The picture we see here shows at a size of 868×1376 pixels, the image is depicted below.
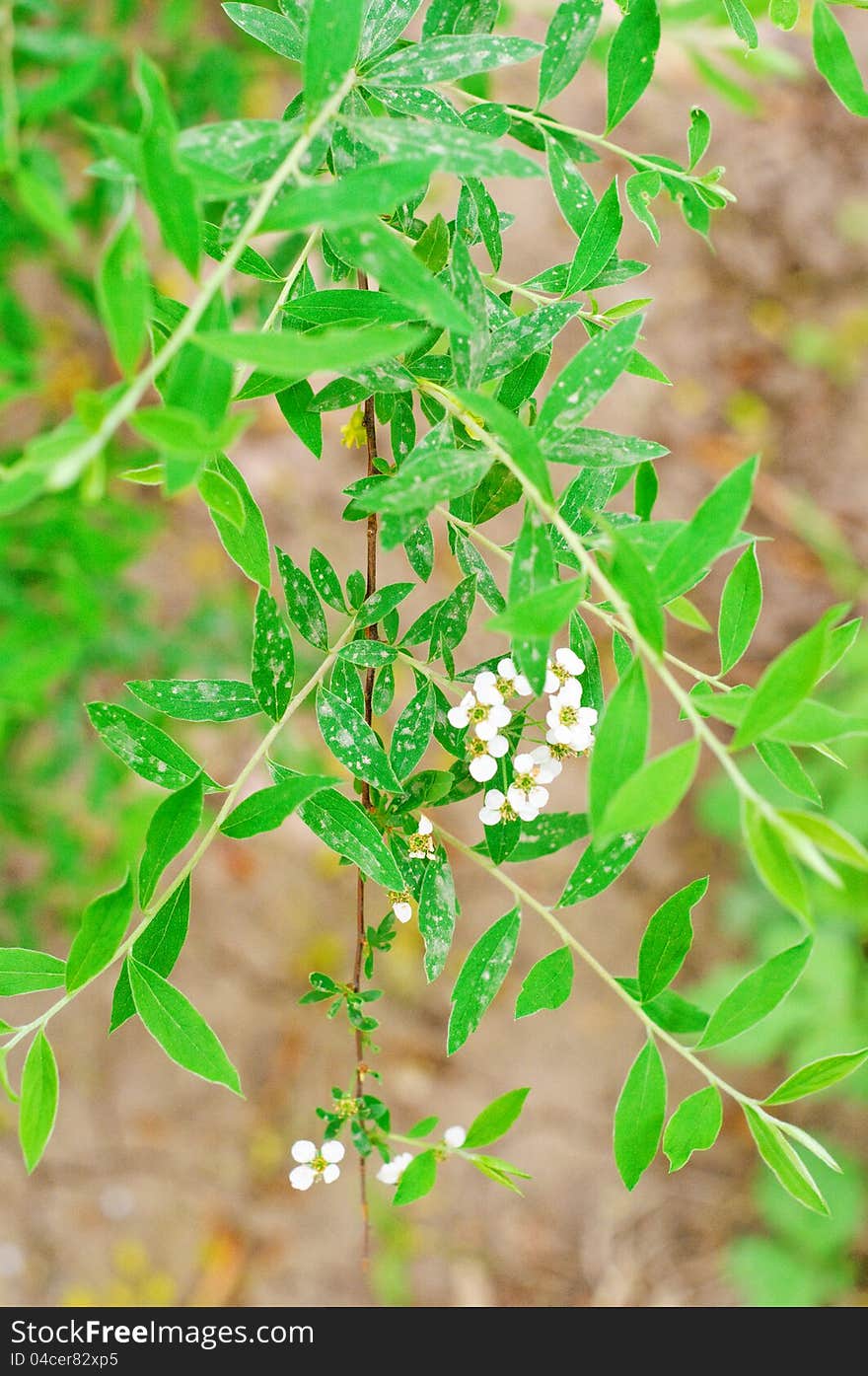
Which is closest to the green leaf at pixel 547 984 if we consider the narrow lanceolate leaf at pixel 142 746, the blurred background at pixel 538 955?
the narrow lanceolate leaf at pixel 142 746

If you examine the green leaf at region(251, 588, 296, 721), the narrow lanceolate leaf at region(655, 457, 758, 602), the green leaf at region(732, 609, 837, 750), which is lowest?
the green leaf at region(251, 588, 296, 721)

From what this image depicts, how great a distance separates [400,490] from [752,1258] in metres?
2.05

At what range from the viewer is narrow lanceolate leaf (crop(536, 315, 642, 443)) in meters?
0.46

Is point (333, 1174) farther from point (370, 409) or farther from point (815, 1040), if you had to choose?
point (815, 1040)

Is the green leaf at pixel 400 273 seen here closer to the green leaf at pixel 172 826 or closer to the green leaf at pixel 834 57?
the green leaf at pixel 172 826

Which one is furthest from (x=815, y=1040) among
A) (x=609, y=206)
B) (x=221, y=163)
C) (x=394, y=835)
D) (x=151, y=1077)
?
(x=221, y=163)

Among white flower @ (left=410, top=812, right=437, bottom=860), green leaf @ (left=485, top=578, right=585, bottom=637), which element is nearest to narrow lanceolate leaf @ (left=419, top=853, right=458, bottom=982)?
white flower @ (left=410, top=812, right=437, bottom=860)

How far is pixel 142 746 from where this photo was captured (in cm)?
57

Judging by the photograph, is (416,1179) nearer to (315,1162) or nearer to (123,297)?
(315,1162)

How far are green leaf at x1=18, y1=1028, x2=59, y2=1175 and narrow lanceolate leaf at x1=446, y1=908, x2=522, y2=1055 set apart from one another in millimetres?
213

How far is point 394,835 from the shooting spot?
593mm

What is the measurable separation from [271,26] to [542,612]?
14.6 inches

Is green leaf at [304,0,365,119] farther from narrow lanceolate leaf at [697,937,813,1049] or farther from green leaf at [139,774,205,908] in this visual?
narrow lanceolate leaf at [697,937,813,1049]

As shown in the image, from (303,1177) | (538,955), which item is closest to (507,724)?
(303,1177)
